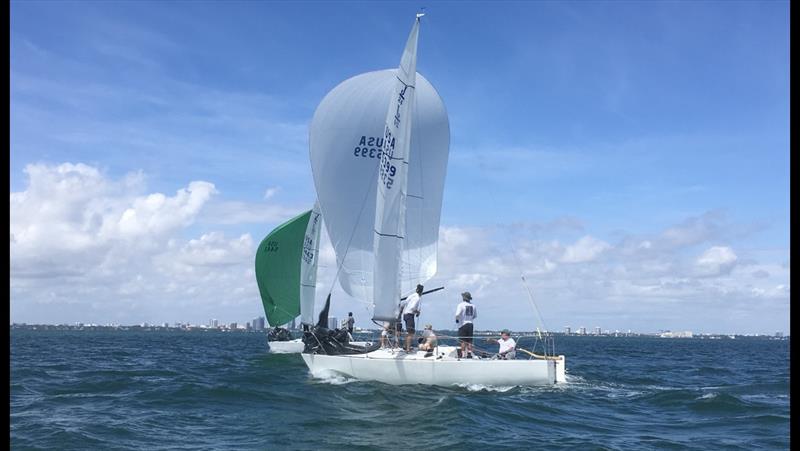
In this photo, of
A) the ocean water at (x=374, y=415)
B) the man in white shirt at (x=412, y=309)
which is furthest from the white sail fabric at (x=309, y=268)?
the man in white shirt at (x=412, y=309)

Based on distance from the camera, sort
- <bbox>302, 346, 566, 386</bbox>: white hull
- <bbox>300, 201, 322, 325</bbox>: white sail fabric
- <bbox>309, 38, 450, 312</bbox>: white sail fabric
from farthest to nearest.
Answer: <bbox>300, 201, 322, 325</bbox>: white sail fabric → <bbox>309, 38, 450, 312</bbox>: white sail fabric → <bbox>302, 346, 566, 386</bbox>: white hull

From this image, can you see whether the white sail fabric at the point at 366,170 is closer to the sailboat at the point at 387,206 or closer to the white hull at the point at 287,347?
the sailboat at the point at 387,206

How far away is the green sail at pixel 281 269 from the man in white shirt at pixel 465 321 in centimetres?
1896

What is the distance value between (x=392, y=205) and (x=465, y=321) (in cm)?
367

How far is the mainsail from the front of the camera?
33219 millimetres

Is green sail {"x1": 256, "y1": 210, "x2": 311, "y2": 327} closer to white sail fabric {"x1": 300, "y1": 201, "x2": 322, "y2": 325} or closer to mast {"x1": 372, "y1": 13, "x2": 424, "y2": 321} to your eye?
white sail fabric {"x1": 300, "y1": 201, "x2": 322, "y2": 325}

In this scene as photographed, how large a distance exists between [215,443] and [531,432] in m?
5.25

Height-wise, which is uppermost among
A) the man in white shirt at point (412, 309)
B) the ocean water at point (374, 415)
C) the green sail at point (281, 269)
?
the green sail at point (281, 269)

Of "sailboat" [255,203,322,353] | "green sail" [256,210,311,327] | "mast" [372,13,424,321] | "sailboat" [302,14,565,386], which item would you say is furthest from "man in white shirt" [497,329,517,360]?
"green sail" [256,210,311,327]

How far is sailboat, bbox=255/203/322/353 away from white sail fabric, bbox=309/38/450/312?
1152 centimetres

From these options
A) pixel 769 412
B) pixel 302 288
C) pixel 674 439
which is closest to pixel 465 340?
pixel 674 439

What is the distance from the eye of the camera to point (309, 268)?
33.4 m

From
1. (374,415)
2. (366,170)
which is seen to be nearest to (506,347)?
(374,415)

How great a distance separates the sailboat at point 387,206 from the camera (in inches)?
597
